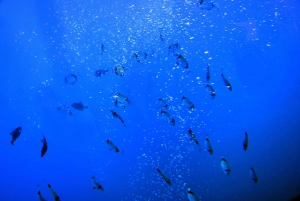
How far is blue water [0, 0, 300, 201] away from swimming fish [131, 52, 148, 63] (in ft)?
0.49

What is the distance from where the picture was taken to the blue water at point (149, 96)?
17.0ft

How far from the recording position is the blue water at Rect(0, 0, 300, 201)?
517 cm

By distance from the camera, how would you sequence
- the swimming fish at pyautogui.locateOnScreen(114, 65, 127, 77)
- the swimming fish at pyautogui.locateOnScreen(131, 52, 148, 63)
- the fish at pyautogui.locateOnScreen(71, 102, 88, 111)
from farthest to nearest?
the fish at pyautogui.locateOnScreen(71, 102, 88, 111)
the swimming fish at pyautogui.locateOnScreen(131, 52, 148, 63)
the swimming fish at pyautogui.locateOnScreen(114, 65, 127, 77)

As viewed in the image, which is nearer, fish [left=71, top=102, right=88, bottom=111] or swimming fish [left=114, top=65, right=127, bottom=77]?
swimming fish [left=114, top=65, right=127, bottom=77]

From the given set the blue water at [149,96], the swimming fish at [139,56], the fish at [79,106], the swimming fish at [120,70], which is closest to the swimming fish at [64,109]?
the blue water at [149,96]

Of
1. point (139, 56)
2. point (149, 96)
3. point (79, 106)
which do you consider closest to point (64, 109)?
point (79, 106)

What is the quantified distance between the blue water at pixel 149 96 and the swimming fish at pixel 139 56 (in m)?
0.15

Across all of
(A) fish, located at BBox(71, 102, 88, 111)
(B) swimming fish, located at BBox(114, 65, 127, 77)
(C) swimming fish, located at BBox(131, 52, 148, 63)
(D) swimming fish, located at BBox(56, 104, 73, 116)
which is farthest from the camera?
(D) swimming fish, located at BBox(56, 104, 73, 116)

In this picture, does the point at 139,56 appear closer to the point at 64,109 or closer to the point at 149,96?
the point at 149,96

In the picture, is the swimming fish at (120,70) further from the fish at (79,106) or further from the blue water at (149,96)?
the fish at (79,106)

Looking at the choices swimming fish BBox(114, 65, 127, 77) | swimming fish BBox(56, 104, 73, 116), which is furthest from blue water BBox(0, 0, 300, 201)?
swimming fish BBox(114, 65, 127, 77)

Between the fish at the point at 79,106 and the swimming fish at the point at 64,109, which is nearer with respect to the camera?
the fish at the point at 79,106

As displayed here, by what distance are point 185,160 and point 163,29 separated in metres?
3.20

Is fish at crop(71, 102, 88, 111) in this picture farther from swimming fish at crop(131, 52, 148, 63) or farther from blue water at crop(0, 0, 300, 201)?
swimming fish at crop(131, 52, 148, 63)
